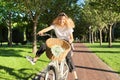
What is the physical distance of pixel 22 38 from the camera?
68.8 metres

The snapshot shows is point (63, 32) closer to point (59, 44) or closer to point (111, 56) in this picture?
point (59, 44)

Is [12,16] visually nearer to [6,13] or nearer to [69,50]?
[6,13]

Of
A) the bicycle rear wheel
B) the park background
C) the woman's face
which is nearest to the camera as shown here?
the bicycle rear wheel

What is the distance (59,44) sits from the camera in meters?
9.18

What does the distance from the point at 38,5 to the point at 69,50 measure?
1747 centimetres

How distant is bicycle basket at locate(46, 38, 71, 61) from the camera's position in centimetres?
908

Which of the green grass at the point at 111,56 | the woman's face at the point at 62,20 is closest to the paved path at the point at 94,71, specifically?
the green grass at the point at 111,56

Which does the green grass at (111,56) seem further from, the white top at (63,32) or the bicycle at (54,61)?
the bicycle at (54,61)

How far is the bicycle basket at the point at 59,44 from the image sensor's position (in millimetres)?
9078

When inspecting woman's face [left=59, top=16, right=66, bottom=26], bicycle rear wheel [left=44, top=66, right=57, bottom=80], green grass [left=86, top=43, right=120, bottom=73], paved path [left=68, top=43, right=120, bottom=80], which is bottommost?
green grass [left=86, top=43, right=120, bottom=73]

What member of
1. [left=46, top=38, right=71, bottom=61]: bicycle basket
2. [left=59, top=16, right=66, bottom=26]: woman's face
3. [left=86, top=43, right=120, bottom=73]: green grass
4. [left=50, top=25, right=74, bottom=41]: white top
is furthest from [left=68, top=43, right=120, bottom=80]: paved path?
[left=46, top=38, right=71, bottom=61]: bicycle basket

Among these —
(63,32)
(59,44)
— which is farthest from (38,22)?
(59,44)

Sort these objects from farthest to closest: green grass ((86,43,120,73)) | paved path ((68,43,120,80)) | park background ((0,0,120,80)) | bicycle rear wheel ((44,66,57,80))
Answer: green grass ((86,43,120,73)), park background ((0,0,120,80)), paved path ((68,43,120,80)), bicycle rear wheel ((44,66,57,80))

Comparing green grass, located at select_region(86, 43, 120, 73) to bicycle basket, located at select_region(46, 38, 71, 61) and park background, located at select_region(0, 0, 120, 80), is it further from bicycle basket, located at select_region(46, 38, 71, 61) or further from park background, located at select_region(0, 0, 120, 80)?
bicycle basket, located at select_region(46, 38, 71, 61)
